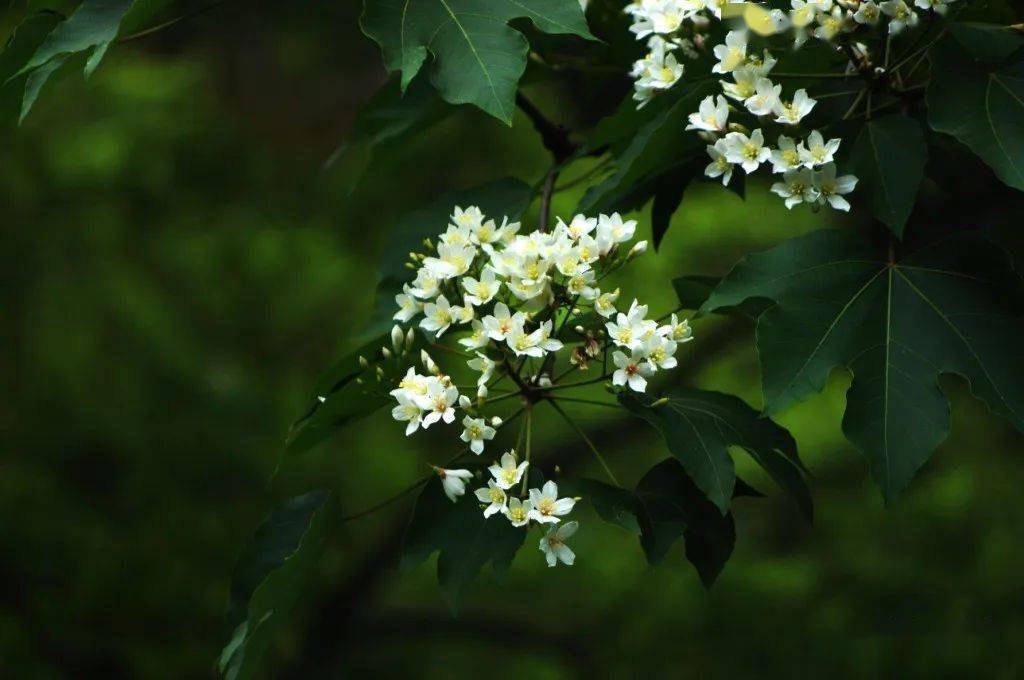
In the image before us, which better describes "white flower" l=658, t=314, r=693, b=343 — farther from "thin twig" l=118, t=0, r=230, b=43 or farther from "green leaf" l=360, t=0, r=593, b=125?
"thin twig" l=118, t=0, r=230, b=43

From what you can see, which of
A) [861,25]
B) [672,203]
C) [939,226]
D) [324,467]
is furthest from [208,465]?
[861,25]

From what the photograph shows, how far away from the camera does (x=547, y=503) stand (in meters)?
1.67

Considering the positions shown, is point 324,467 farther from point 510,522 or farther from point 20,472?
point 510,522

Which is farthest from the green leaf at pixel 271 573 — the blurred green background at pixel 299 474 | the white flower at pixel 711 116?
the blurred green background at pixel 299 474

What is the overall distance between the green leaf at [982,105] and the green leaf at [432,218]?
0.76 metres

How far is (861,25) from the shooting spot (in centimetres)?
170

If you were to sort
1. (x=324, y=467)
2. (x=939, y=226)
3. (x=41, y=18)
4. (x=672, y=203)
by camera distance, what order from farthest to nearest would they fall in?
1. (x=324, y=467)
2. (x=939, y=226)
3. (x=672, y=203)
4. (x=41, y=18)

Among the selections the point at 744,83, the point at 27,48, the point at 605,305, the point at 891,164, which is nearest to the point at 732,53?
the point at 744,83

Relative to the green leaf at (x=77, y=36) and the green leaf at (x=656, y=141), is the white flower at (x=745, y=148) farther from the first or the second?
the green leaf at (x=77, y=36)

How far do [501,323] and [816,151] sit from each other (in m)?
0.45

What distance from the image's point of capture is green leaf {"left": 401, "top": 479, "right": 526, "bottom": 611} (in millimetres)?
1765

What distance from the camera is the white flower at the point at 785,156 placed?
1.71m

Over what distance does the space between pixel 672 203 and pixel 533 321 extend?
446mm


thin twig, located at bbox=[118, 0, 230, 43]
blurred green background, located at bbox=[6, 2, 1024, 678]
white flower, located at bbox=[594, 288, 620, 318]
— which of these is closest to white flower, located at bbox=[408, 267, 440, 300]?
white flower, located at bbox=[594, 288, 620, 318]
